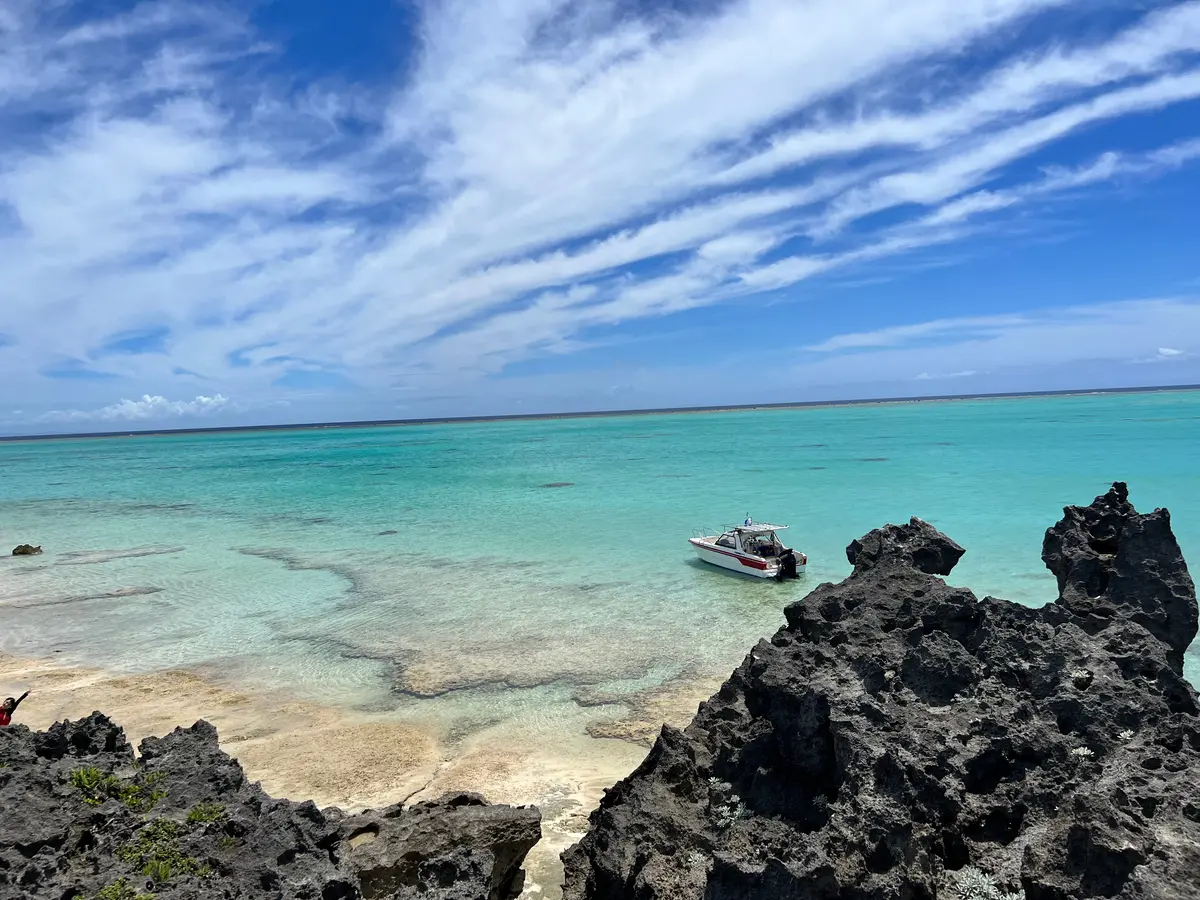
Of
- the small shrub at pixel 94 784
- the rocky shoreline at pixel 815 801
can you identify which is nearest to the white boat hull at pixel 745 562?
the rocky shoreline at pixel 815 801

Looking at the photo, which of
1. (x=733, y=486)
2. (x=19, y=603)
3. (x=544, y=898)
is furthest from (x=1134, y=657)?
(x=733, y=486)

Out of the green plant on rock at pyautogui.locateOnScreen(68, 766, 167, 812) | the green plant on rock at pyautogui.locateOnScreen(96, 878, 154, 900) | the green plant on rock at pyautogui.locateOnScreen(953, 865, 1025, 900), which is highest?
the green plant on rock at pyautogui.locateOnScreen(68, 766, 167, 812)

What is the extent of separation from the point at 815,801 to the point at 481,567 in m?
18.4

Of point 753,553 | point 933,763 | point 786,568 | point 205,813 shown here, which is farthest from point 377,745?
point 753,553

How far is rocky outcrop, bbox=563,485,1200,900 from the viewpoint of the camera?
3795 millimetres

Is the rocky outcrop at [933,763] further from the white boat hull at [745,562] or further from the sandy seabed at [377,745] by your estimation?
the white boat hull at [745,562]

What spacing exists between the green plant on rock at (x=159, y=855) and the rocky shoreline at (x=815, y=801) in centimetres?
1

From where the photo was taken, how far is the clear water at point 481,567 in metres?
13.8

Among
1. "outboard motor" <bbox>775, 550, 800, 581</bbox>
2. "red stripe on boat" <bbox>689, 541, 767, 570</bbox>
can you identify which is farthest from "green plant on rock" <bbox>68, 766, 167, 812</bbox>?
"outboard motor" <bbox>775, 550, 800, 581</bbox>

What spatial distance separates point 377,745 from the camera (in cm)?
1038

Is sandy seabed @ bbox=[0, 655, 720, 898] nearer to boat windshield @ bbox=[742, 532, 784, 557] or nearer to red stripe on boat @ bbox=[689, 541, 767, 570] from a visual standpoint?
red stripe on boat @ bbox=[689, 541, 767, 570]

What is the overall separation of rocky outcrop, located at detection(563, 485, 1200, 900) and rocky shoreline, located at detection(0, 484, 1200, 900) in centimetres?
2

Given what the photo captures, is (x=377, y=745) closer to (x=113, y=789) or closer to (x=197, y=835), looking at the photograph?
(x=113, y=789)

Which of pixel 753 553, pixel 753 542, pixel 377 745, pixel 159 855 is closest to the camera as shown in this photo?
pixel 159 855
